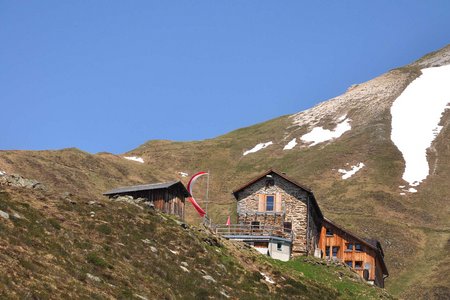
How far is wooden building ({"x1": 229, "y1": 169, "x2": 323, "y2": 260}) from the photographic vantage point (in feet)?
190

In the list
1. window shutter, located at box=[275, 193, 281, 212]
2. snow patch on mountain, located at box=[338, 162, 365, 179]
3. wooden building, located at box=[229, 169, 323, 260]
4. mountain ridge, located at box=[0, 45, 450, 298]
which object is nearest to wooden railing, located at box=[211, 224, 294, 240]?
wooden building, located at box=[229, 169, 323, 260]

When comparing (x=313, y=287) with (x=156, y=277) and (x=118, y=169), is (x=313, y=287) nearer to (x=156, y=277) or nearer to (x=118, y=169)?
(x=156, y=277)

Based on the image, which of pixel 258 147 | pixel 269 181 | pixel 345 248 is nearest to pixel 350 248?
pixel 345 248

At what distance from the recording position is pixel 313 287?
42.8 meters

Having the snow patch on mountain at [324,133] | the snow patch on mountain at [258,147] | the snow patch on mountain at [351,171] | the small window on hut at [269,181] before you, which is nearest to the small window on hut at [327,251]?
the small window on hut at [269,181]

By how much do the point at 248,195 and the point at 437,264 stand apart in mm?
38602

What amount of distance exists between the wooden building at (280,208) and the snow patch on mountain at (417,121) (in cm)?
7614

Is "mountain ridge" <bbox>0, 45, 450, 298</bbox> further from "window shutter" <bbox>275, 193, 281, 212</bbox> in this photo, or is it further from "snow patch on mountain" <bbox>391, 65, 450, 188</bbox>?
"window shutter" <bbox>275, 193, 281, 212</bbox>

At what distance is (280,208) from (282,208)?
16cm

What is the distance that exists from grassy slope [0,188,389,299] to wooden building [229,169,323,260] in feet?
28.9

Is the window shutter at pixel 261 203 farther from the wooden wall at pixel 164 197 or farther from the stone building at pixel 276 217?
the wooden wall at pixel 164 197

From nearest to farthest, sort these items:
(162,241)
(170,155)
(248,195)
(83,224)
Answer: (83,224)
(162,241)
(248,195)
(170,155)

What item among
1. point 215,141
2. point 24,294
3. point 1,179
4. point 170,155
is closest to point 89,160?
point 170,155

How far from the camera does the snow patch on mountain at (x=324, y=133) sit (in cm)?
16688
